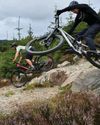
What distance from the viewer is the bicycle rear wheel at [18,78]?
81.2 ft

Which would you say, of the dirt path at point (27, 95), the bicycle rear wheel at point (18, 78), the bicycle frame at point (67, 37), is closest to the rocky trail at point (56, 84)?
the dirt path at point (27, 95)

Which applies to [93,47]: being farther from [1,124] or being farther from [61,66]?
[61,66]

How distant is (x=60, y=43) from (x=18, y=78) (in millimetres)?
11669

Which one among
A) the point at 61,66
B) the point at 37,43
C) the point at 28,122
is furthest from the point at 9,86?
the point at 28,122

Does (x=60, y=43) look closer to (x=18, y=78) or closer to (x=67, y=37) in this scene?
(x=67, y=37)

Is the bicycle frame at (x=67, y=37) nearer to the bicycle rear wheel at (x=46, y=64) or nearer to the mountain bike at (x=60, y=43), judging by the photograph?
the mountain bike at (x=60, y=43)

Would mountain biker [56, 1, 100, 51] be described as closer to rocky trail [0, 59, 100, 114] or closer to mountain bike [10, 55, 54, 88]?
rocky trail [0, 59, 100, 114]

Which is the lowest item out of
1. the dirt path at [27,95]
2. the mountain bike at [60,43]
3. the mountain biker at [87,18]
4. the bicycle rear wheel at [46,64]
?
the bicycle rear wheel at [46,64]

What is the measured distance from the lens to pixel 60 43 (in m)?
13.9

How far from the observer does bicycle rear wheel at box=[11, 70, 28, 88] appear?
974 inches

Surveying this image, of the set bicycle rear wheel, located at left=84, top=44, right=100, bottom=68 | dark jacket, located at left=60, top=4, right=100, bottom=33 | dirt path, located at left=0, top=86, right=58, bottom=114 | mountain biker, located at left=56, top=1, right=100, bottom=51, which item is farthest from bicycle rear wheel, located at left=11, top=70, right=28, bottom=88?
dark jacket, located at left=60, top=4, right=100, bottom=33

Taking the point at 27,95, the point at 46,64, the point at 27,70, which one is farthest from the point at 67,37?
the point at 27,70

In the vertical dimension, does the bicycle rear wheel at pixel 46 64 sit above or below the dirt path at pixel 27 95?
below

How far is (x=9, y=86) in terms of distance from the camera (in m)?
25.2
